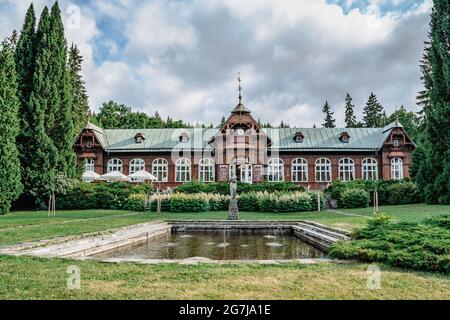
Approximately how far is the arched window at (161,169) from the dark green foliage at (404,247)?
85.2ft

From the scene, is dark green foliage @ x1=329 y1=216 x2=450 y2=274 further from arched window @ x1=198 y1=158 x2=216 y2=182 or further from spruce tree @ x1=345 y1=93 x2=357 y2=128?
spruce tree @ x1=345 y1=93 x2=357 y2=128

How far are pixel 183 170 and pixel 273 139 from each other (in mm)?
8889

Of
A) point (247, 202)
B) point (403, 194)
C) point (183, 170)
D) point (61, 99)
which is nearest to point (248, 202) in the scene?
point (247, 202)

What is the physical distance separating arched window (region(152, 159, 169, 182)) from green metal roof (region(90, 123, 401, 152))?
1.23m

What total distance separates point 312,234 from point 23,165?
61.4 ft

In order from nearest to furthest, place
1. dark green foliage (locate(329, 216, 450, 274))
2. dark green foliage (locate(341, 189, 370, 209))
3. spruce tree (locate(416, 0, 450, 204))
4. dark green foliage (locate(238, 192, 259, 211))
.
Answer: dark green foliage (locate(329, 216, 450, 274)) < spruce tree (locate(416, 0, 450, 204)) < dark green foliage (locate(238, 192, 259, 211)) < dark green foliage (locate(341, 189, 370, 209))

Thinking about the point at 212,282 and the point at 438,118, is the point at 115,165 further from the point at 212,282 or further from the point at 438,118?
the point at 212,282

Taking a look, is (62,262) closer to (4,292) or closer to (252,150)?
(4,292)

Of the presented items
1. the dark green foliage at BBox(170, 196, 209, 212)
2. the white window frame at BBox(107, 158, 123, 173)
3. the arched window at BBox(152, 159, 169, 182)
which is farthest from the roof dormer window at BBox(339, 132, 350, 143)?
the white window frame at BBox(107, 158, 123, 173)

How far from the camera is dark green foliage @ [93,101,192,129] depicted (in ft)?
189

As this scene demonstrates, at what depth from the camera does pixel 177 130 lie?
3528 cm

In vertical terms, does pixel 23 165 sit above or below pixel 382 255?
above
